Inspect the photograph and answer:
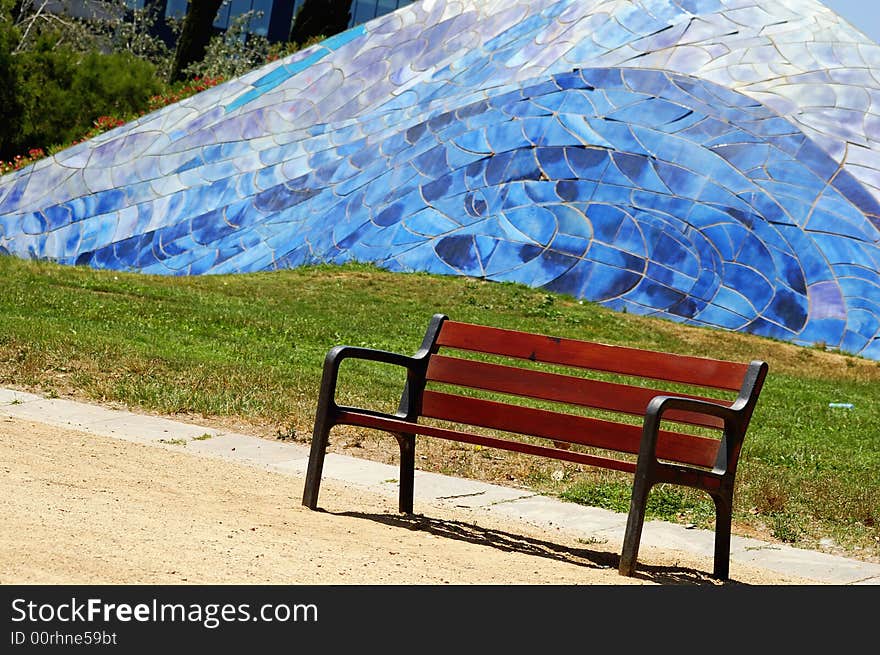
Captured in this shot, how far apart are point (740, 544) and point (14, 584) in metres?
3.57

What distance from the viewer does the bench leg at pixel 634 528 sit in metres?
4.86

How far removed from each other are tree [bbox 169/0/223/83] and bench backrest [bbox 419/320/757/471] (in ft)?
96.5

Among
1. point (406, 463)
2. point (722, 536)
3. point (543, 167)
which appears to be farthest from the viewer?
point (543, 167)

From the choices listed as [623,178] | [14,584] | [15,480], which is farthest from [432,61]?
[14,584]

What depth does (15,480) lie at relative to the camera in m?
5.29

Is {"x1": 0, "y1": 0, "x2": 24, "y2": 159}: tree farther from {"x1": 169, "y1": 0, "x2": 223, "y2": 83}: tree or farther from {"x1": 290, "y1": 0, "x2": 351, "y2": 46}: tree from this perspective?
{"x1": 290, "y1": 0, "x2": 351, "y2": 46}: tree

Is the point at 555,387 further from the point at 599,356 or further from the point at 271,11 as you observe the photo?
the point at 271,11

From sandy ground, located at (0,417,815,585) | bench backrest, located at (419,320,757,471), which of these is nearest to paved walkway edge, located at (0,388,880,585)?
sandy ground, located at (0,417,815,585)

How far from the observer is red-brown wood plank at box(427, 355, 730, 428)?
545cm

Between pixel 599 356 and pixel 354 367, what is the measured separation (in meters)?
5.46

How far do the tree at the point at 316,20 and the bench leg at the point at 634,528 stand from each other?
28736mm

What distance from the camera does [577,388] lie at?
567 centimetres

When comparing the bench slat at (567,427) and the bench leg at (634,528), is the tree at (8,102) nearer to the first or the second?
the bench slat at (567,427)

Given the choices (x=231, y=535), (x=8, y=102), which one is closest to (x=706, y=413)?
(x=231, y=535)
